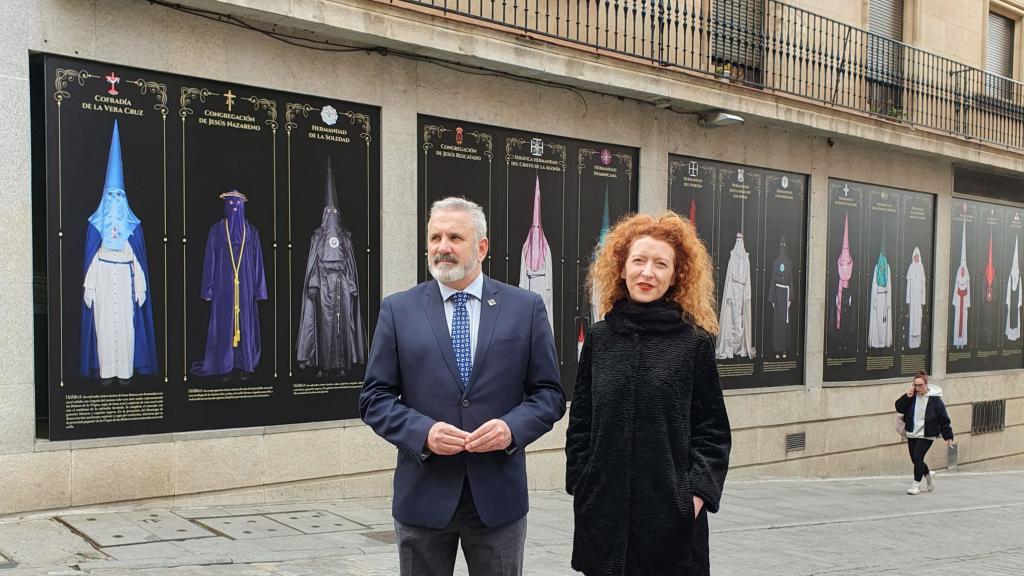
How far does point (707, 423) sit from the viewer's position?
4.01 m

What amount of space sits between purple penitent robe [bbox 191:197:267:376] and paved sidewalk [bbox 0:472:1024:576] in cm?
135

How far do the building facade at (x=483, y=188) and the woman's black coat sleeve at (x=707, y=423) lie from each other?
624 centimetres

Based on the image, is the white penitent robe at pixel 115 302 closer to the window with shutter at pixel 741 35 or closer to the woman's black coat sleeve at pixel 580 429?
the woman's black coat sleeve at pixel 580 429

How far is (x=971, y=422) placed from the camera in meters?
20.2

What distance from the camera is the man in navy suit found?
12.7 feet

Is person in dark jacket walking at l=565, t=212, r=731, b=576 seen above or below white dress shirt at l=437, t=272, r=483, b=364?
below

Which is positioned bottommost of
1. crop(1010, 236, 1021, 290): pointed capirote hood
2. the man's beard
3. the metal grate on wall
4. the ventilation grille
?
the metal grate on wall

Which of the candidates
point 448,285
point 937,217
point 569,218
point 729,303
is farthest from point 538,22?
point 937,217

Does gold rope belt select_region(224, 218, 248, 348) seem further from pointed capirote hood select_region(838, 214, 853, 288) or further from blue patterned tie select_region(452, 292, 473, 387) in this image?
pointed capirote hood select_region(838, 214, 853, 288)

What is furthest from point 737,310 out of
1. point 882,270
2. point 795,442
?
point 882,270

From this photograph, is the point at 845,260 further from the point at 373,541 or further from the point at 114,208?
the point at 114,208

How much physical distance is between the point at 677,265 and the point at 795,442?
12.6 m

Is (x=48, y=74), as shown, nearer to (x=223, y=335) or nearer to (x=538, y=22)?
(x=223, y=335)

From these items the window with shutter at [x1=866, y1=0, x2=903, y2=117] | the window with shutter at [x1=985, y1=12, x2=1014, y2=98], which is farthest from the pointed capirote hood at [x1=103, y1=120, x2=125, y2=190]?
the window with shutter at [x1=985, y1=12, x2=1014, y2=98]
